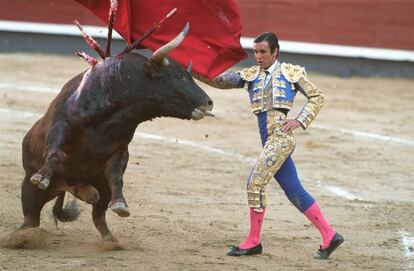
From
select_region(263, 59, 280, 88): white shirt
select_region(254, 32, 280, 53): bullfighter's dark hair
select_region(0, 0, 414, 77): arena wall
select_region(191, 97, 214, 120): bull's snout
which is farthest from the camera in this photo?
select_region(0, 0, 414, 77): arena wall

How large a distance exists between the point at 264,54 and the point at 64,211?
1.59 m

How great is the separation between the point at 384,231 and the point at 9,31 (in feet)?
30.3

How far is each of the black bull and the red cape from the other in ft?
1.88

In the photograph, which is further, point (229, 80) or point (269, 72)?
point (229, 80)

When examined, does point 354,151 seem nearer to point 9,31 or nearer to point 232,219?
point 232,219

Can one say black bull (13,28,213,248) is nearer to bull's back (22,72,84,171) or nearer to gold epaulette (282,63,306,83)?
bull's back (22,72,84,171)

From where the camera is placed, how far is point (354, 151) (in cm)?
948

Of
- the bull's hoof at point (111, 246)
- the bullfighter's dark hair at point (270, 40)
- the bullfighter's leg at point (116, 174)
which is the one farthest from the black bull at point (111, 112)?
the bullfighter's dark hair at point (270, 40)

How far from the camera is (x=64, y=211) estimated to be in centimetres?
618

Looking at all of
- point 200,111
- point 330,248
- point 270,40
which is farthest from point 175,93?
point 330,248

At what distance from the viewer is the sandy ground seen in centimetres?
558

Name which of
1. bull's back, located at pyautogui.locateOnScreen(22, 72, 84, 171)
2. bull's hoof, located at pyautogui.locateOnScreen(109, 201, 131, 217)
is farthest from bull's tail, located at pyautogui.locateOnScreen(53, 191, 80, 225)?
bull's hoof, located at pyautogui.locateOnScreen(109, 201, 131, 217)

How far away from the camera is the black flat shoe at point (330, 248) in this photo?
18.5 feet

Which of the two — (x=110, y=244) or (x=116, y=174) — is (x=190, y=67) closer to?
(x=116, y=174)
